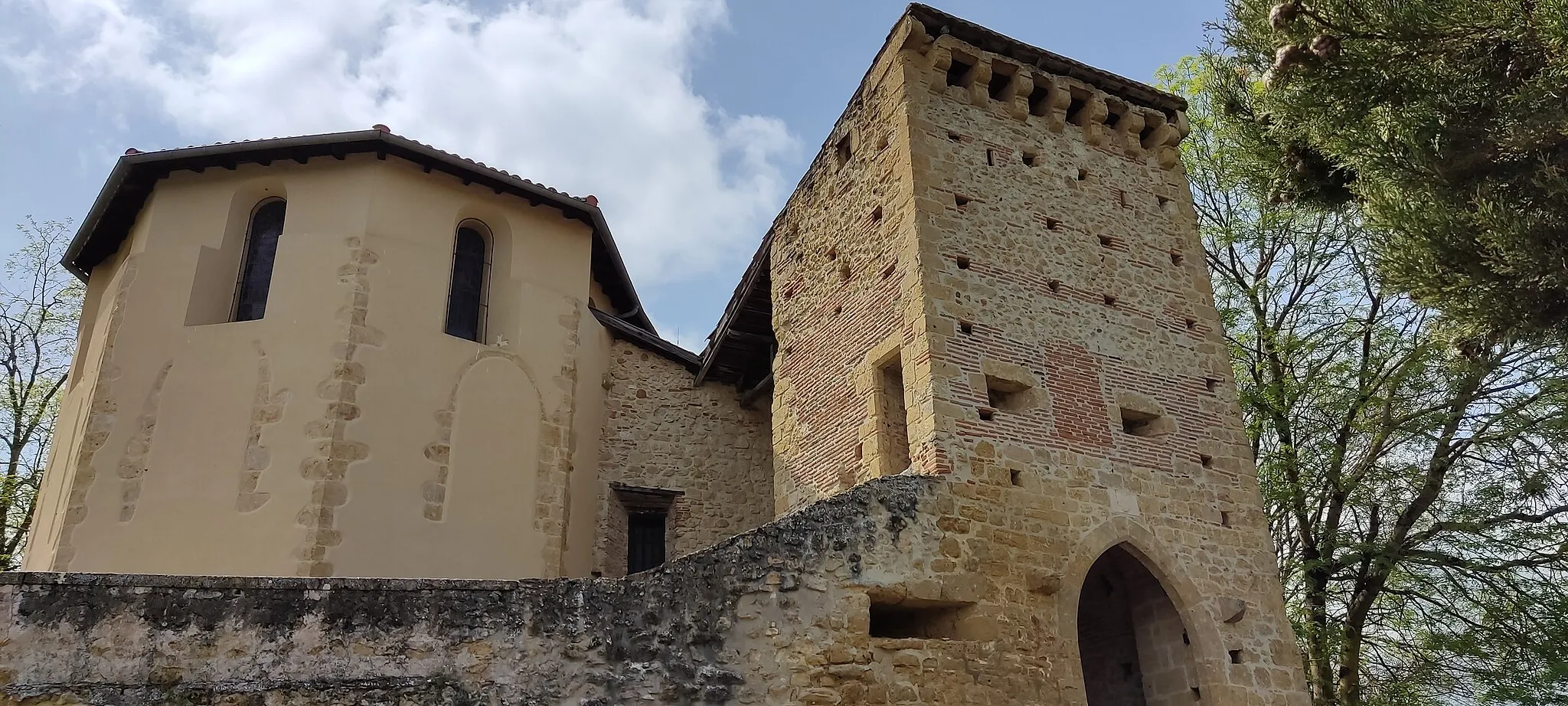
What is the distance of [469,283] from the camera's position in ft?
37.8

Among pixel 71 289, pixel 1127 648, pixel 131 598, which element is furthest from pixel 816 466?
pixel 71 289

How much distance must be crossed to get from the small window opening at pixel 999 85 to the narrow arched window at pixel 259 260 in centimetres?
757

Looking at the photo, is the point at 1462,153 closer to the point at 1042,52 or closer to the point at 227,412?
the point at 1042,52

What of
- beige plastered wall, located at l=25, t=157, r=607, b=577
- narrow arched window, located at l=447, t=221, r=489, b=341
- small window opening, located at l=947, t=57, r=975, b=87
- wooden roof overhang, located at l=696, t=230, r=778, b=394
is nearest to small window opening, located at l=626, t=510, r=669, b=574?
beige plastered wall, located at l=25, t=157, r=607, b=577

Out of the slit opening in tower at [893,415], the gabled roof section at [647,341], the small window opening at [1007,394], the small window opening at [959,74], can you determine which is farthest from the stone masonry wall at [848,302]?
the gabled roof section at [647,341]

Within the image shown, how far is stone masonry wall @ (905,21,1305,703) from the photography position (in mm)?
8367

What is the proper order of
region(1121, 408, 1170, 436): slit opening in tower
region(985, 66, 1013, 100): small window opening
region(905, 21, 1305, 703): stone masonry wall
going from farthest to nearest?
region(985, 66, 1013, 100): small window opening → region(1121, 408, 1170, 436): slit opening in tower → region(905, 21, 1305, 703): stone masonry wall

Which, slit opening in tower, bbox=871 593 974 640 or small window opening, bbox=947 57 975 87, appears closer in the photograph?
slit opening in tower, bbox=871 593 974 640

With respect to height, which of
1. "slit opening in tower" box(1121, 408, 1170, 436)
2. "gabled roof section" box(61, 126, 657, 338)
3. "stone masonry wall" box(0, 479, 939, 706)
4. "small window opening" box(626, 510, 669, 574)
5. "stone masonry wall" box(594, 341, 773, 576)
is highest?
"gabled roof section" box(61, 126, 657, 338)

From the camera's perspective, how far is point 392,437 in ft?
32.9

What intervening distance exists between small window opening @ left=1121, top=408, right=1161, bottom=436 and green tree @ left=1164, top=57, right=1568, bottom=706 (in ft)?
8.68

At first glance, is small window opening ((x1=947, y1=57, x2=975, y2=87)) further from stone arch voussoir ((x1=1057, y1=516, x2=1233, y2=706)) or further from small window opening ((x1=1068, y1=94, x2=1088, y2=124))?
stone arch voussoir ((x1=1057, y1=516, x2=1233, y2=706))

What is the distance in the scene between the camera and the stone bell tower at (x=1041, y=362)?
27.0ft

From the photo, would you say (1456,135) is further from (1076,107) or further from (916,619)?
(916,619)
